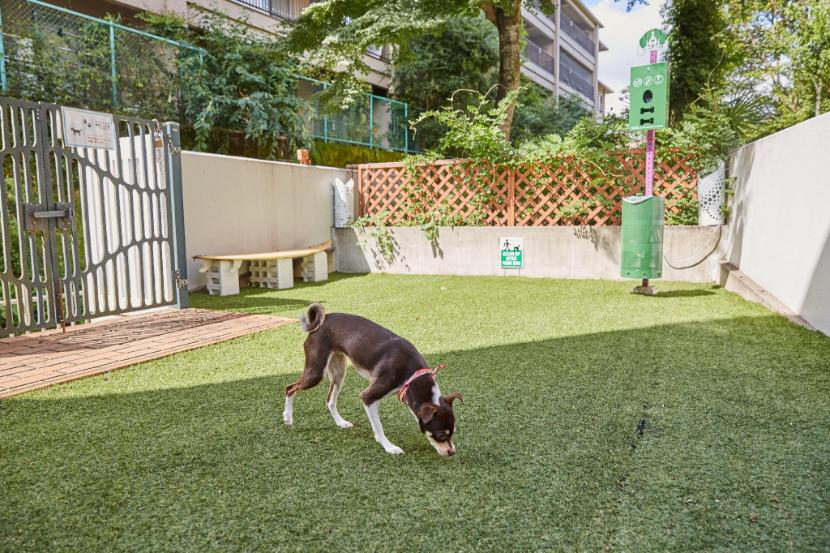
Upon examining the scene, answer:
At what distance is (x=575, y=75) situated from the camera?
29672mm

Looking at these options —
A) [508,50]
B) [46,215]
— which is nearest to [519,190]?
[508,50]

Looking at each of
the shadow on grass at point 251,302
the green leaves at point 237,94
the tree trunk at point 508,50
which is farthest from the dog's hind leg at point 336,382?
the tree trunk at point 508,50

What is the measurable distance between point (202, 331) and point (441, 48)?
35.4 feet

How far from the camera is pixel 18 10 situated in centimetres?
617

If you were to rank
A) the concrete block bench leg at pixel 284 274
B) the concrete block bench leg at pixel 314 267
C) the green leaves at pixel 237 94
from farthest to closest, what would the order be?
the green leaves at pixel 237 94 < the concrete block bench leg at pixel 314 267 < the concrete block bench leg at pixel 284 274

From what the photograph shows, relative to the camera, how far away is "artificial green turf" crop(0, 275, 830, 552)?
1.47 meters

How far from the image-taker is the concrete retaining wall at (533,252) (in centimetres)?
604

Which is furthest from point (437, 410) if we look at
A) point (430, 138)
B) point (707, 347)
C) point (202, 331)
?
point (430, 138)

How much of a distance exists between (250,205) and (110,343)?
321cm

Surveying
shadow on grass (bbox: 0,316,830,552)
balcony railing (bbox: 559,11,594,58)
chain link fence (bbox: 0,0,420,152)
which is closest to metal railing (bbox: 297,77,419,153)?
chain link fence (bbox: 0,0,420,152)

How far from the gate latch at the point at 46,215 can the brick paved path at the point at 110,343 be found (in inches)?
30.4

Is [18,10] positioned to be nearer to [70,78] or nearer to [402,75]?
[70,78]

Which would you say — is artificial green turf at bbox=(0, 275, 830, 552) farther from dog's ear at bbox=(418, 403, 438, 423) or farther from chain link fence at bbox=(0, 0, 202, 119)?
chain link fence at bbox=(0, 0, 202, 119)

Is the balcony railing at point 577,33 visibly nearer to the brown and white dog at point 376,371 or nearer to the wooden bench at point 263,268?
the wooden bench at point 263,268
